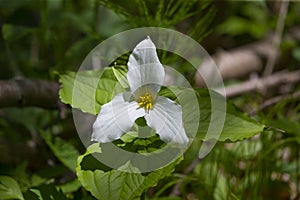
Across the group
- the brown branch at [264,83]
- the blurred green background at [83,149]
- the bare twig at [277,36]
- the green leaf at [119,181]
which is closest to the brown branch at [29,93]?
the blurred green background at [83,149]

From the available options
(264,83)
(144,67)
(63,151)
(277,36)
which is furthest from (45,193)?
(277,36)

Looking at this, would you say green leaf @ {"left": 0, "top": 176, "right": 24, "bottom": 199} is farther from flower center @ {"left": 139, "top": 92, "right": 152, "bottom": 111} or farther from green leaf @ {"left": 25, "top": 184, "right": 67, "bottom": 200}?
flower center @ {"left": 139, "top": 92, "right": 152, "bottom": 111}

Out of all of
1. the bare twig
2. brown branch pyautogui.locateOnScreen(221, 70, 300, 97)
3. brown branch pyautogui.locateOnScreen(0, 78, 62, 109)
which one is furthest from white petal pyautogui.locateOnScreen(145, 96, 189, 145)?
the bare twig

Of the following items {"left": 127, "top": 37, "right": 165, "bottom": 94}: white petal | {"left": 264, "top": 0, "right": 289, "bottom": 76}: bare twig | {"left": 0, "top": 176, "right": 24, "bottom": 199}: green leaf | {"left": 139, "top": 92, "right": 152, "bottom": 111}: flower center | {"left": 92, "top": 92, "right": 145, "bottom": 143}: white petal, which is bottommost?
{"left": 0, "top": 176, "right": 24, "bottom": 199}: green leaf

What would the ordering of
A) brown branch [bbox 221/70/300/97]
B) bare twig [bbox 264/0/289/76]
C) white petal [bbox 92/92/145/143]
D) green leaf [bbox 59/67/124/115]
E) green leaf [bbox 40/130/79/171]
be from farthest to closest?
bare twig [bbox 264/0/289/76], brown branch [bbox 221/70/300/97], green leaf [bbox 40/130/79/171], green leaf [bbox 59/67/124/115], white petal [bbox 92/92/145/143]

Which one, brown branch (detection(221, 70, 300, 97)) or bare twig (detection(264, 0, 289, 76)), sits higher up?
bare twig (detection(264, 0, 289, 76))

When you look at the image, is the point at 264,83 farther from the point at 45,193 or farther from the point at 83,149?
the point at 45,193

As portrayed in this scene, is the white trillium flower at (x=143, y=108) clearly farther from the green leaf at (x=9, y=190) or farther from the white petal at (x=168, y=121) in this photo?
the green leaf at (x=9, y=190)
